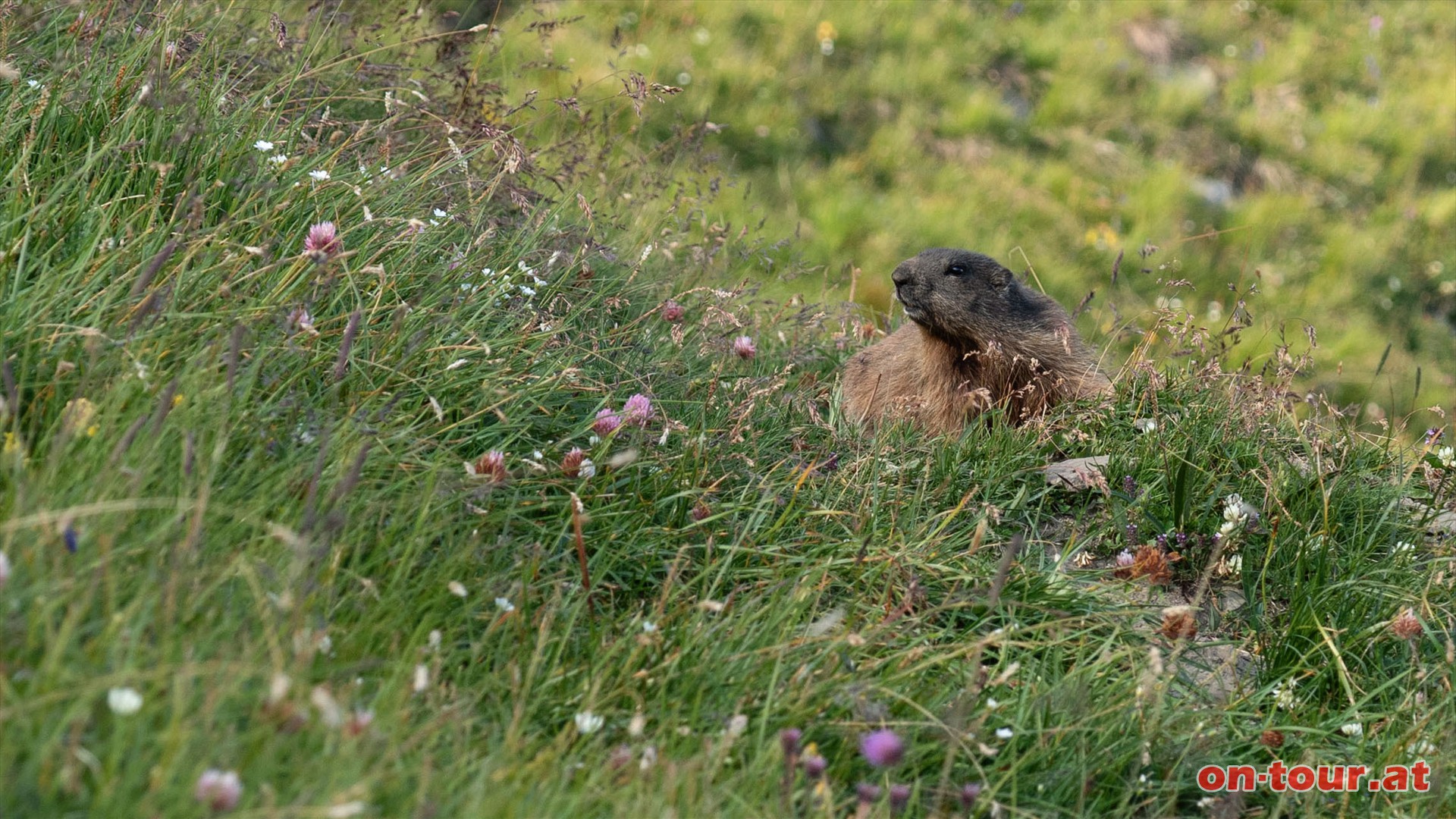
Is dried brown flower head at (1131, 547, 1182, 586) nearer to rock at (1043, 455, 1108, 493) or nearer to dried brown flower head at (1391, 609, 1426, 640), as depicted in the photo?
rock at (1043, 455, 1108, 493)

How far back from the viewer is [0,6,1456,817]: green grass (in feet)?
7.73

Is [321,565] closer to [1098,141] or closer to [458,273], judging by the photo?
[458,273]

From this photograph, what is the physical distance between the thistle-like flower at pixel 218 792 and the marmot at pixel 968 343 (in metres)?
3.88

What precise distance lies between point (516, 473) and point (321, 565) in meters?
0.82

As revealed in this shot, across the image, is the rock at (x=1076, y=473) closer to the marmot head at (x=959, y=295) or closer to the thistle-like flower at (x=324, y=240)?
the marmot head at (x=959, y=295)

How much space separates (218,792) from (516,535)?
141 centimetres

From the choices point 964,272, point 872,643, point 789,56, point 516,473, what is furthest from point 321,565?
point 789,56

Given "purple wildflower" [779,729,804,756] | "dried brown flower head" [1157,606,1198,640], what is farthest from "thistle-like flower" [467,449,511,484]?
"dried brown flower head" [1157,606,1198,640]

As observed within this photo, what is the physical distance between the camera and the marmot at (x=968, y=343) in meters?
5.80

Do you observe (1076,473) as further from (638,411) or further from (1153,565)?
(638,411)

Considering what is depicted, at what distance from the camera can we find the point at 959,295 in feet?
19.6

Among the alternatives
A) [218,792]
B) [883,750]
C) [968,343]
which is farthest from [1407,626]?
[218,792]

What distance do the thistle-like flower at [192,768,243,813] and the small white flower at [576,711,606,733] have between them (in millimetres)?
821

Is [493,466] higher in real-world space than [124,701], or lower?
lower
